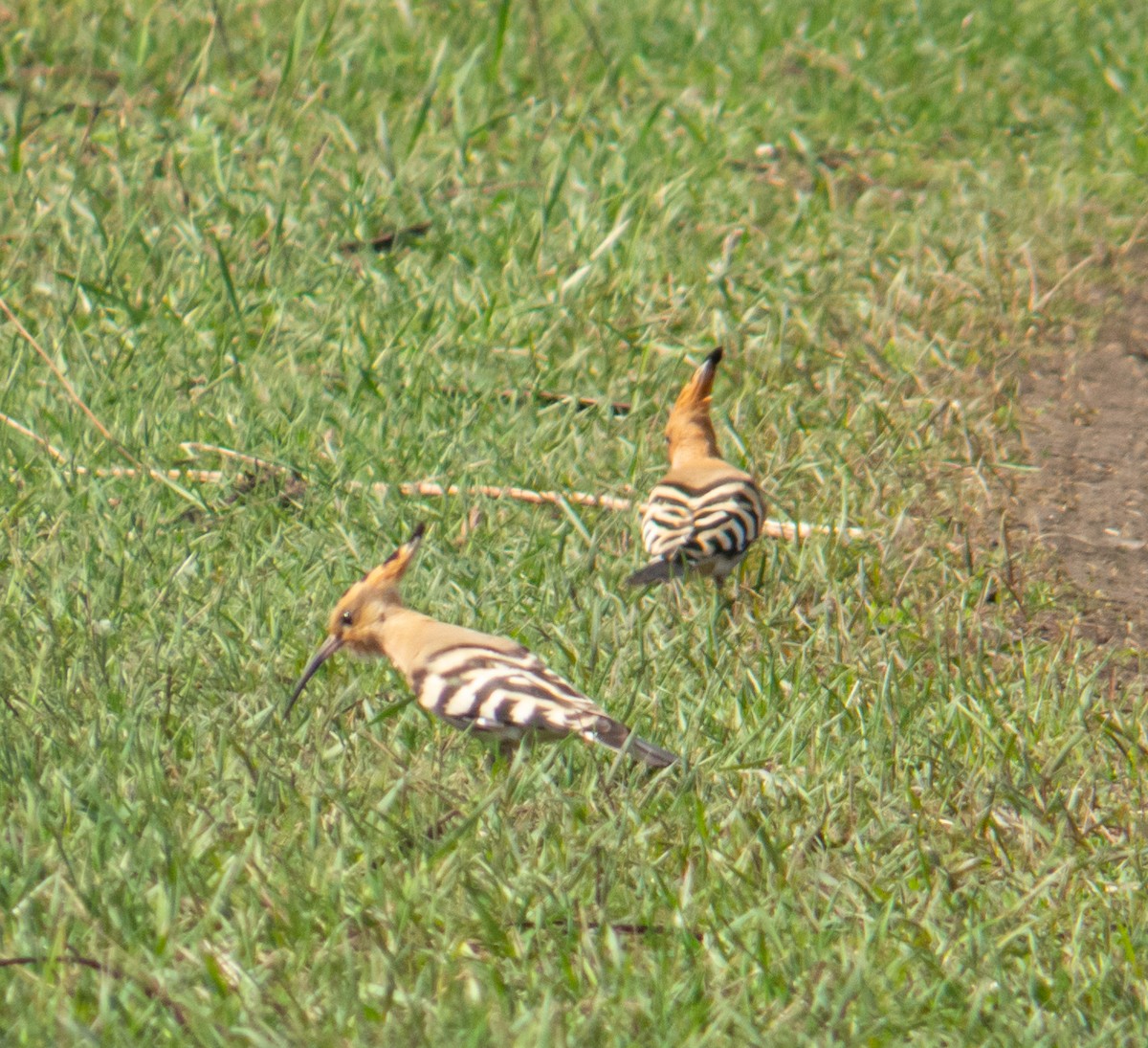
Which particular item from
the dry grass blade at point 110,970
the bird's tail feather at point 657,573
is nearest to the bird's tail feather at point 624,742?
the bird's tail feather at point 657,573

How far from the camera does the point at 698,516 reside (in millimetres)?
5199

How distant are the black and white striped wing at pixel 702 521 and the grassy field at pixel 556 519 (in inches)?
7.0

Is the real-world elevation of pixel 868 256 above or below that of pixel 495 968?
below

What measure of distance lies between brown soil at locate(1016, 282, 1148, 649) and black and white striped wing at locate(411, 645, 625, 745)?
195 cm

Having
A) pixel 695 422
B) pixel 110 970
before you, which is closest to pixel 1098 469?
pixel 695 422

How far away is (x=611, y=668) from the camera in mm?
4848

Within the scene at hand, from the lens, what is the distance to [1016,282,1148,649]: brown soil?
18.8 ft

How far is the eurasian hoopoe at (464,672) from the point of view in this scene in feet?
13.7

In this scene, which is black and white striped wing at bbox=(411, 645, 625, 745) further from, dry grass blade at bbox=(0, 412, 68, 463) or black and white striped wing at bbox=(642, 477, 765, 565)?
dry grass blade at bbox=(0, 412, 68, 463)

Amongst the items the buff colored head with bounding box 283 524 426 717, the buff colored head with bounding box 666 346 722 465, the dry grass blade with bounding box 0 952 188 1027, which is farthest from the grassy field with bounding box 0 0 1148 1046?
the buff colored head with bounding box 666 346 722 465

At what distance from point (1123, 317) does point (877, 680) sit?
3388 mm

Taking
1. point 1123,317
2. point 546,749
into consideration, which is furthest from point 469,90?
point 546,749

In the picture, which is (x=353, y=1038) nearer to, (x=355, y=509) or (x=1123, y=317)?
(x=355, y=509)

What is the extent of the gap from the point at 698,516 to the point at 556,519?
751mm
